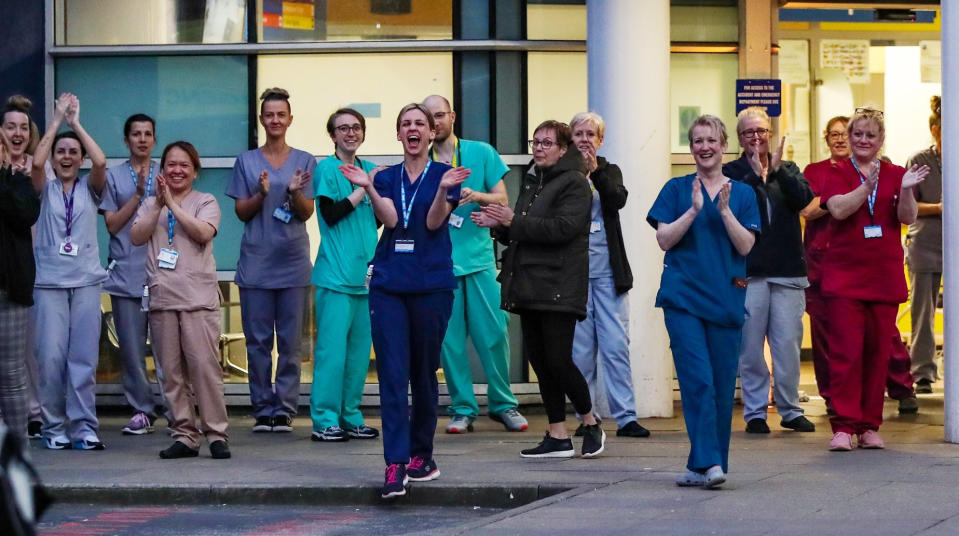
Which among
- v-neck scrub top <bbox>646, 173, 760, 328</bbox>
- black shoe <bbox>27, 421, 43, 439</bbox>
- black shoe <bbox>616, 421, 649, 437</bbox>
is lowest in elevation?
black shoe <bbox>27, 421, 43, 439</bbox>

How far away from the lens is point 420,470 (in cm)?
859

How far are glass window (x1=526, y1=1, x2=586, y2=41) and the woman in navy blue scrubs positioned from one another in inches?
153

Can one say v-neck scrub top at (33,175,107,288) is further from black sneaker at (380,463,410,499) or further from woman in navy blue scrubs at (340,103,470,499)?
black sneaker at (380,463,410,499)

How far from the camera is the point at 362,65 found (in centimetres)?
1241

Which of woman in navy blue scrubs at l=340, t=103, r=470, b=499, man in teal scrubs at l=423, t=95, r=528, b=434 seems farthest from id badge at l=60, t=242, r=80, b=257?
woman in navy blue scrubs at l=340, t=103, r=470, b=499

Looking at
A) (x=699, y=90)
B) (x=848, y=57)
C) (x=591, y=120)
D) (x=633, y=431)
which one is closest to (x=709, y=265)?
(x=591, y=120)

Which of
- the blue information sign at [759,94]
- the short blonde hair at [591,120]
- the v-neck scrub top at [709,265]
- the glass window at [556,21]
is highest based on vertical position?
the glass window at [556,21]

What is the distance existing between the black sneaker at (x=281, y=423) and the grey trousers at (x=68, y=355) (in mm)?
1310

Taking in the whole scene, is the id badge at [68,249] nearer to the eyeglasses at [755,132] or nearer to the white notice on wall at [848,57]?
the eyeglasses at [755,132]

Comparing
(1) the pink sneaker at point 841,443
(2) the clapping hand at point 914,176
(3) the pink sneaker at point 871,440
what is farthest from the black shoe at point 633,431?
(2) the clapping hand at point 914,176

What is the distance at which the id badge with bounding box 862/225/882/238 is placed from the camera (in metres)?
9.70

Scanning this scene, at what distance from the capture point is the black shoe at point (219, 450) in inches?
384

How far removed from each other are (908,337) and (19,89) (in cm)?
837

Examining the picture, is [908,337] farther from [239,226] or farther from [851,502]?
[851,502]
